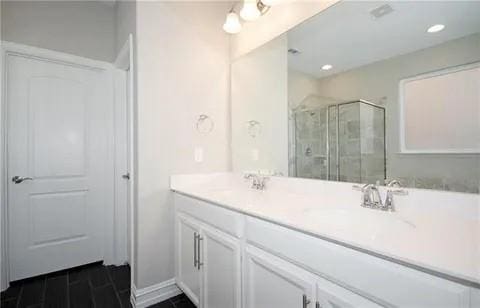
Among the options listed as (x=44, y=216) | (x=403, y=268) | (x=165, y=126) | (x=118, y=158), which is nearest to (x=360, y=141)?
(x=403, y=268)

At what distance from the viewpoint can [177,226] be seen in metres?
1.78

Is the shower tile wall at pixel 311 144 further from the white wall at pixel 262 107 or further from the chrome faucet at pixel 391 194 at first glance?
the chrome faucet at pixel 391 194

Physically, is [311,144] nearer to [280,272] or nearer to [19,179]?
[280,272]

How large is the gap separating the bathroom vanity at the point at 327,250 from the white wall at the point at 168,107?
22cm

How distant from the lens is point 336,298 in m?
0.79

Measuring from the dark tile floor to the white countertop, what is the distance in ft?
3.21

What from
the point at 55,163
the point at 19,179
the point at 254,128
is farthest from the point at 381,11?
the point at 19,179

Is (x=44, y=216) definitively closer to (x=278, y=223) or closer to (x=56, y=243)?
(x=56, y=243)

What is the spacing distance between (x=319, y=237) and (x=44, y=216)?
7.91 ft

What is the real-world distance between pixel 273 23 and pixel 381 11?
74cm

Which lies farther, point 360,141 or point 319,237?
point 360,141

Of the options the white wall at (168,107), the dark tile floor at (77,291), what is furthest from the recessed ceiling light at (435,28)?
the dark tile floor at (77,291)

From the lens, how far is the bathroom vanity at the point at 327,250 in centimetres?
62

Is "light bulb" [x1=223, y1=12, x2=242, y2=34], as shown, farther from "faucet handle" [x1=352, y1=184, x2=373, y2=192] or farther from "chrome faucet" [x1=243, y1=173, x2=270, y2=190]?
"faucet handle" [x1=352, y1=184, x2=373, y2=192]
